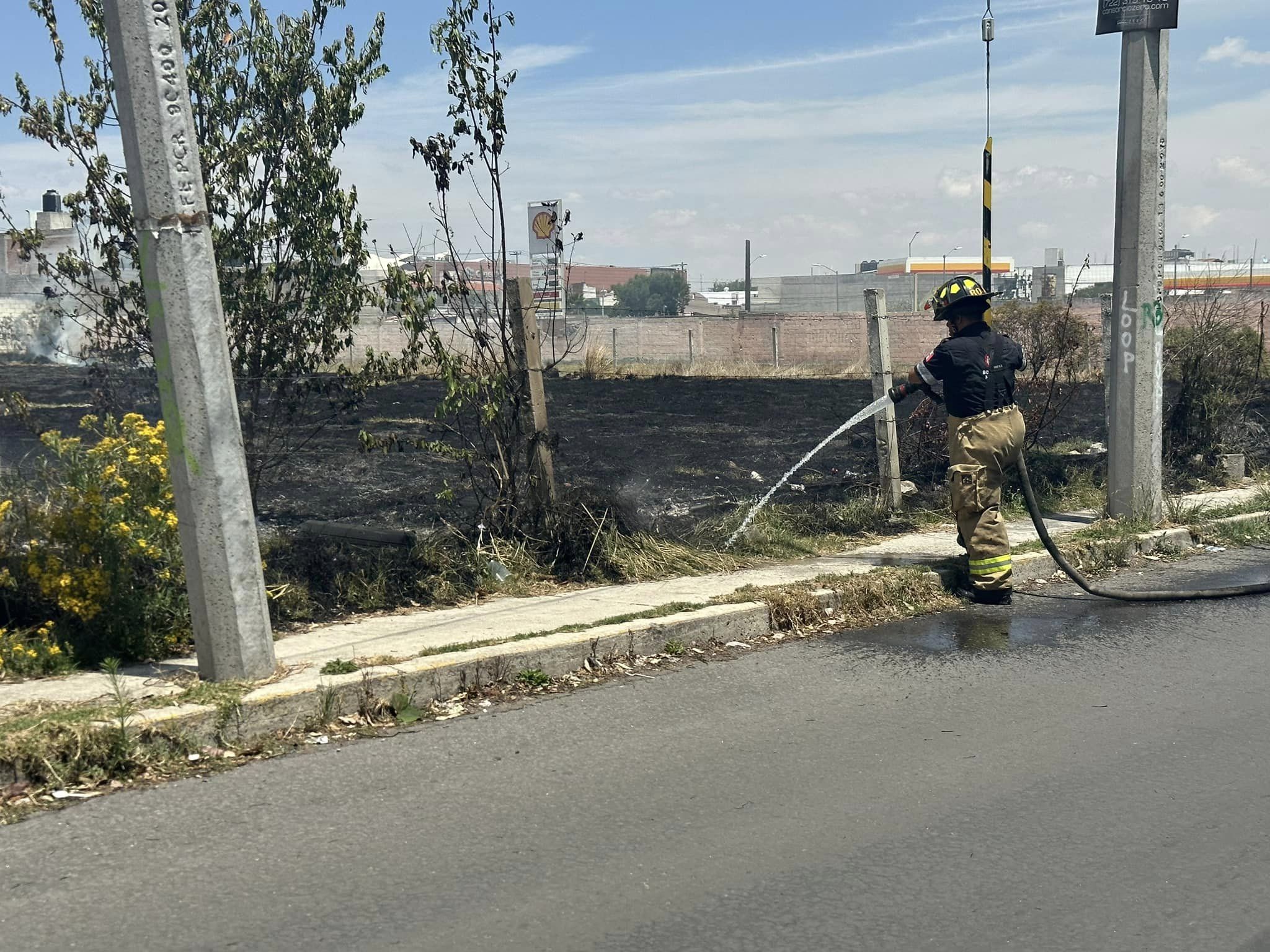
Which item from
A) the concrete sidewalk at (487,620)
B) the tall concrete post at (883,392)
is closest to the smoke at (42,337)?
the tall concrete post at (883,392)

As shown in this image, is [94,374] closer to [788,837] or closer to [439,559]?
[439,559]

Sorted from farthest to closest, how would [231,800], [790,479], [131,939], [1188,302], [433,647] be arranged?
[1188,302] < [790,479] < [433,647] < [231,800] < [131,939]

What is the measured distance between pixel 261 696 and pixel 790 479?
857 cm

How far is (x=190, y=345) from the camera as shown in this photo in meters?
5.72

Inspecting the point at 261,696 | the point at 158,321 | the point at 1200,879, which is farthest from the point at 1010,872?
the point at 158,321

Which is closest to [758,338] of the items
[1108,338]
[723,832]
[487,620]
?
[1108,338]

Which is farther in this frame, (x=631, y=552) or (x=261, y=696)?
(x=631, y=552)

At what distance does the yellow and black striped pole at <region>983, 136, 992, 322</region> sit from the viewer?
35.8 ft

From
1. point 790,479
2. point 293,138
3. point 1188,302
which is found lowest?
point 790,479

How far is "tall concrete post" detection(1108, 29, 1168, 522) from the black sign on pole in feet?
0.31

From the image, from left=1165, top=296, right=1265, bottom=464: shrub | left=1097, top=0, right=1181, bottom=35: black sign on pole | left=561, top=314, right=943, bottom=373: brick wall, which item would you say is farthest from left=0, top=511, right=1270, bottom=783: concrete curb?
left=561, top=314, right=943, bottom=373: brick wall

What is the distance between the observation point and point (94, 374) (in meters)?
8.06

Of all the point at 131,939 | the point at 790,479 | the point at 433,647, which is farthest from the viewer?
the point at 790,479

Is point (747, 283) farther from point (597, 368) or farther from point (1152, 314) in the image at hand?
point (1152, 314)
